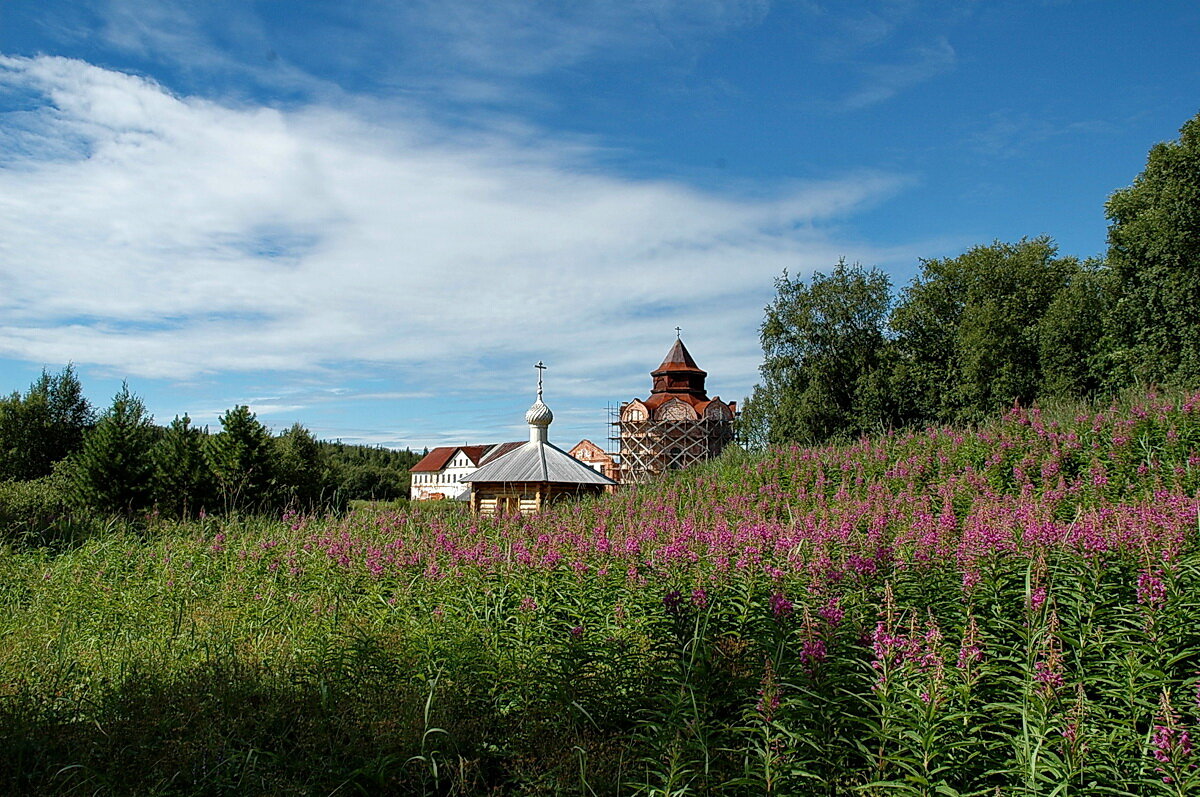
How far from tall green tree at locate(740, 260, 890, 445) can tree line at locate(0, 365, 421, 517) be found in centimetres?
1390

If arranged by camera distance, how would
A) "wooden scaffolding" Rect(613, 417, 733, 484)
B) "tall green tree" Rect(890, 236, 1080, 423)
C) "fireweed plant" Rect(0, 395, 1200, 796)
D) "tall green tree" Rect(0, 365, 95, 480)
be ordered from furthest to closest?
"wooden scaffolding" Rect(613, 417, 733, 484), "tall green tree" Rect(0, 365, 95, 480), "tall green tree" Rect(890, 236, 1080, 423), "fireweed plant" Rect(0, 395, 1200, 796)

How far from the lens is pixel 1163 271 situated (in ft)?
65.0

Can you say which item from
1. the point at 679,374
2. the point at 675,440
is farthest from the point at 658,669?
the point at 679,374

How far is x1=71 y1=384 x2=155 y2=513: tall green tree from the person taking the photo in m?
24.6

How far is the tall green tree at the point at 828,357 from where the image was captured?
2642 centimetres

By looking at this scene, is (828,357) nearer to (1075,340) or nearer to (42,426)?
A: (1075,340)

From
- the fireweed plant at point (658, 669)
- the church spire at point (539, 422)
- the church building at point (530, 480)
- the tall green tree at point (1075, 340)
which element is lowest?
the fireweed plant at point (658, 669)

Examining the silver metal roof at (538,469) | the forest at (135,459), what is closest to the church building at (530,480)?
the silver metal roof at (538,469)

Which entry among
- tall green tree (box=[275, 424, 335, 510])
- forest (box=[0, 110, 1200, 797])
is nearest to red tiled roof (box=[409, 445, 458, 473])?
tall green tree (box=[275, 424, 335, 510])

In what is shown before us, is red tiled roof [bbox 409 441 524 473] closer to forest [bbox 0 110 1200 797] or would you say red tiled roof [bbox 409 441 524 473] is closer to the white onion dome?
the white onion dome

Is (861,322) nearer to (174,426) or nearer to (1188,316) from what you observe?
(1188,316)

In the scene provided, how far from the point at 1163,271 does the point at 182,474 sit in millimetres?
30412

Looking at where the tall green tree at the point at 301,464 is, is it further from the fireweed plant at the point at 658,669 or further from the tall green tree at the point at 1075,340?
the fireweed plant at the point at 658,669

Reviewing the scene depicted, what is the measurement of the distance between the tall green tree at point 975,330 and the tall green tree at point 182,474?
24.2m
